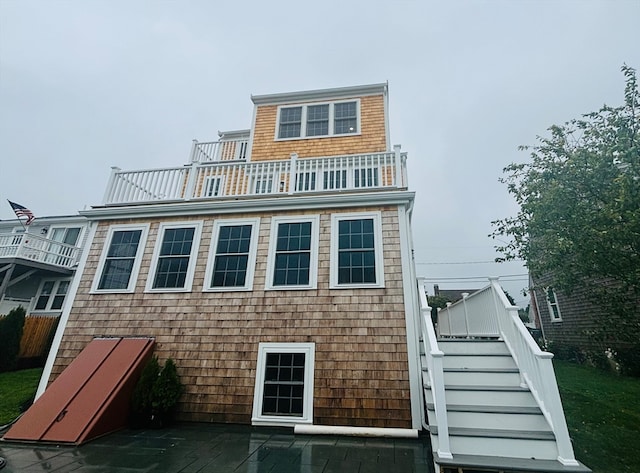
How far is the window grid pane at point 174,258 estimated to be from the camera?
6137 mm

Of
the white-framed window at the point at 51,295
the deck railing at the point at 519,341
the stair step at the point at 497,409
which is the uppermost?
the white-framed window at the point at 51,295

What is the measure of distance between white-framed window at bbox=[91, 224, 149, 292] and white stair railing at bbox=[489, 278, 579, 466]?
7338 mm

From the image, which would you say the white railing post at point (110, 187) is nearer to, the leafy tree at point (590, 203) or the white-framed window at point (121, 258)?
the white-framed window at point (121, 258)

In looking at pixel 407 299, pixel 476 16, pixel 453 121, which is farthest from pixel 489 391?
pixel 453 121

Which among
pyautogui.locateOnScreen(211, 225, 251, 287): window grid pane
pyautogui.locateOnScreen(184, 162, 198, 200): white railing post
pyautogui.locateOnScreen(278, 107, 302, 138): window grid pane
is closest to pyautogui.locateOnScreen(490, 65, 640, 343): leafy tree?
pyautogui.locateOnScreen(211, 225, 251, 287): window grid pane

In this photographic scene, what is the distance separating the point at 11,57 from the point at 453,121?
27.6 metres

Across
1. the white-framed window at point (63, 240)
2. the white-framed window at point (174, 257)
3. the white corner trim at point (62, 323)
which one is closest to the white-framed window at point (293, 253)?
the white-framed window at point (174, 257)

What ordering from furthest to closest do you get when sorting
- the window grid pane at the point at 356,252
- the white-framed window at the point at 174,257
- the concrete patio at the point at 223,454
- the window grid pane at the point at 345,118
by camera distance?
the window grid pane at the point at 345,118 < the white-framed window at the point at 174,257 < the window grid pane at the point at 356,252 < the concrete patio at the point at 223,454

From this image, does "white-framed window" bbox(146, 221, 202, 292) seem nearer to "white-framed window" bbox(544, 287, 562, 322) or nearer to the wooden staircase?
the wooden staircase

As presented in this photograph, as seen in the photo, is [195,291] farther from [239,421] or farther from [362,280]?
[362,280]

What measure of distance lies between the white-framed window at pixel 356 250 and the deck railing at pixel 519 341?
1.97 m

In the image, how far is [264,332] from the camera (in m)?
5.41

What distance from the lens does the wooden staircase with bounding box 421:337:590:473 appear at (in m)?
2.79

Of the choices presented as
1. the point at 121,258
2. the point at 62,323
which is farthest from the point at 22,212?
the point at 121,258
